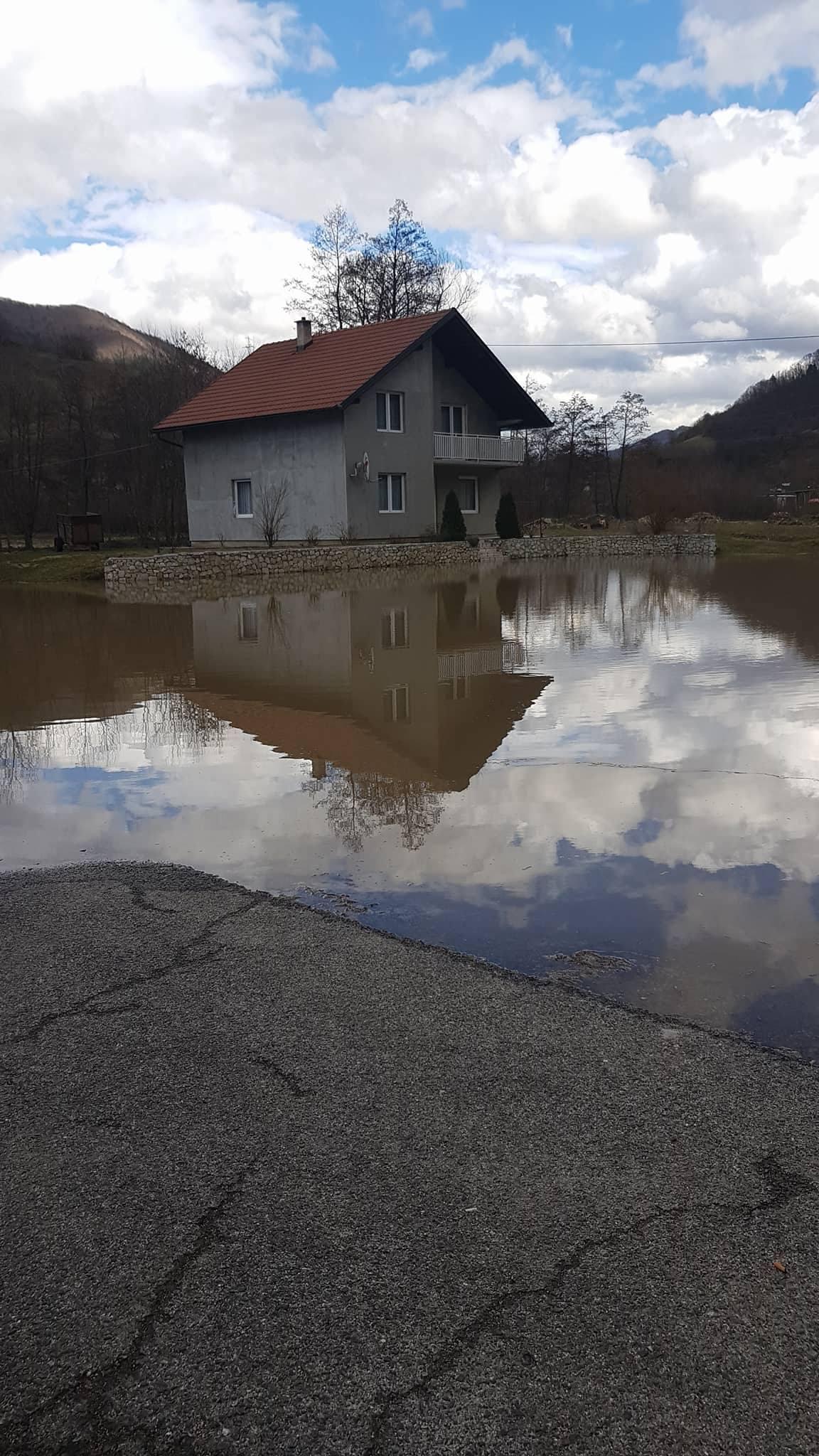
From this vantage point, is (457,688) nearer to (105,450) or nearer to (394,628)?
(394,628)

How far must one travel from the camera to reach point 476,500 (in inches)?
1631

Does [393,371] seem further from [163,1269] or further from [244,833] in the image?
[163,1269]

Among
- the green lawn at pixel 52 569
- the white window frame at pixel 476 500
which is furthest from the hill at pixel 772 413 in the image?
the green lawn at pixel 52 569

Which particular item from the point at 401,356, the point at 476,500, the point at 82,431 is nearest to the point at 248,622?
the point at 401,356

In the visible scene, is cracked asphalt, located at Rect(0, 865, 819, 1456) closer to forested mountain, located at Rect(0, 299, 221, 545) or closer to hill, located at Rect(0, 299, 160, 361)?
forested mountain, located at Rect(0, 299, 221, 545)

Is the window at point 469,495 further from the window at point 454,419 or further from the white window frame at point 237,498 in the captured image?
the white window frame at point 237,498

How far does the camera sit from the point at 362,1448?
2.06 m

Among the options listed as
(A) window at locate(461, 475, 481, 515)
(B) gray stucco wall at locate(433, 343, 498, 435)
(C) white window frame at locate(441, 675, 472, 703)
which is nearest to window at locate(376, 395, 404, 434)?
(B) gray stucco wall at locate(433, 343, 498, 435)

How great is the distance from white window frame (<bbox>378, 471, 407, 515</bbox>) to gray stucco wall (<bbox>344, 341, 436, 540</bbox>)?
84 millimetres

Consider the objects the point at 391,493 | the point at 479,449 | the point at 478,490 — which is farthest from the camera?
the point at 478,490

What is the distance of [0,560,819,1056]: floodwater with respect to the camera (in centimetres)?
457

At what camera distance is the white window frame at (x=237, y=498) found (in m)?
36.4

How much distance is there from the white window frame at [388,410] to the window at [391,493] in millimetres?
1504

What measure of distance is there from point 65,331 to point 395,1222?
501ft
